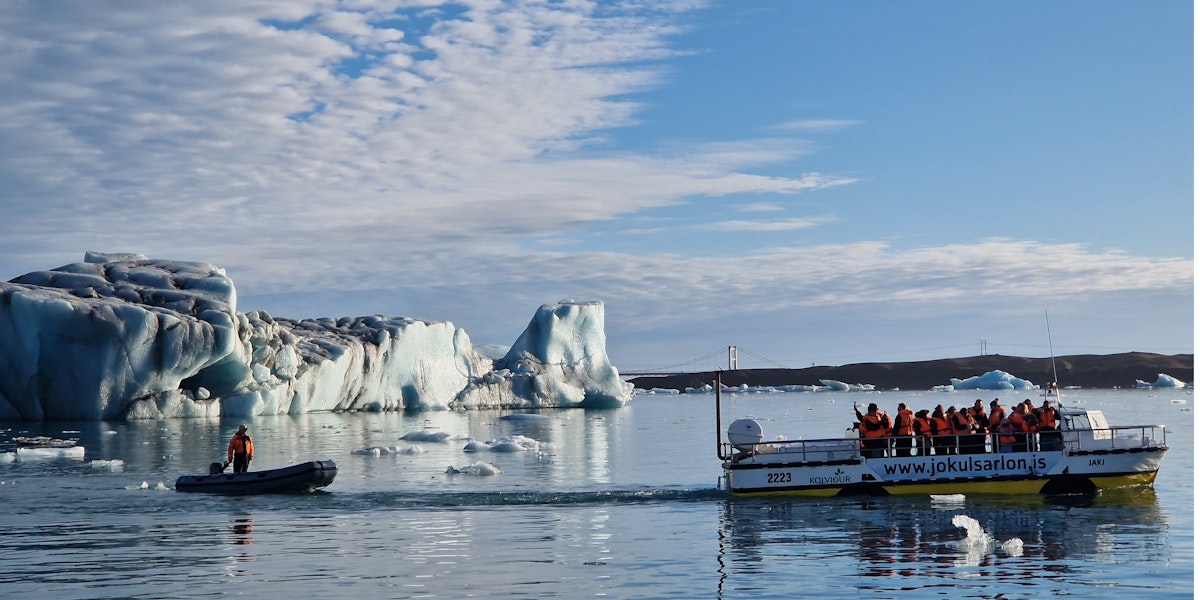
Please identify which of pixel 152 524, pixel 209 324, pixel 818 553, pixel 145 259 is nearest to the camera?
pixel 818 553

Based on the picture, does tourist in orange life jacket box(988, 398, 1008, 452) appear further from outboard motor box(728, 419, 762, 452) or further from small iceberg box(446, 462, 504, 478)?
small iceberg box(446, 462, 504, 478)

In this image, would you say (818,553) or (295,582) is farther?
(818,553)

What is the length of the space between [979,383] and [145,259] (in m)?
91.4

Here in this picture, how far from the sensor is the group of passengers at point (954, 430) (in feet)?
85.1

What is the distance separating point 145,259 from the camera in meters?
70.7

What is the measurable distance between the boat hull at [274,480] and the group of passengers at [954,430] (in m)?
12.5

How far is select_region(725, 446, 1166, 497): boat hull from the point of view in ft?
84.2

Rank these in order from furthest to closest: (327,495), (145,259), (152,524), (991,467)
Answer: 1. (145,259)
2. (327,495)
3. (991,467)
4. (152,524)

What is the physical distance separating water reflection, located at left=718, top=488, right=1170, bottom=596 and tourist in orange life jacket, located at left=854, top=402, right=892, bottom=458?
1091 mm

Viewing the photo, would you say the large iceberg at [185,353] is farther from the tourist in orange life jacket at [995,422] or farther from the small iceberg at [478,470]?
the tourist in orange life jacket at [995,422]

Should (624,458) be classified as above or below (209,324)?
below

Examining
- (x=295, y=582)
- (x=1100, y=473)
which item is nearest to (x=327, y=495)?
(x=295, y=582)

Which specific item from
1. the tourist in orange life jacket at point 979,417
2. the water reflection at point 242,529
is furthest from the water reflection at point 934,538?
the water reflection at point 242,529

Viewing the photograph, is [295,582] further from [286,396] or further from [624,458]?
[286,396]
